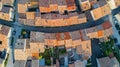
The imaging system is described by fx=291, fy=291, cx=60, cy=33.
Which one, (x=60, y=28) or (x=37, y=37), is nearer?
(x=37, y=37)

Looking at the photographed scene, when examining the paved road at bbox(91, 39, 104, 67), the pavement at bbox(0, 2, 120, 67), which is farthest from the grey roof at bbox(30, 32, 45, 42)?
the paved road at bbox(91, 39, 104, 67)

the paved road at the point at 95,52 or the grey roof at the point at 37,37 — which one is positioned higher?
the grey roof at the point at 37,37

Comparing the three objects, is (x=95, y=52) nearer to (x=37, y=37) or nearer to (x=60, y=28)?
(x=60, y=28)

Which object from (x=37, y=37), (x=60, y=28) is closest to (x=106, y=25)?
(x=60, y=28)

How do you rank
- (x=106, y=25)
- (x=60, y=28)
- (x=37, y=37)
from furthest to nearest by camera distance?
1. (x=60, y=28)
2. (x=106, y=25)
3. (x=37, y=37)

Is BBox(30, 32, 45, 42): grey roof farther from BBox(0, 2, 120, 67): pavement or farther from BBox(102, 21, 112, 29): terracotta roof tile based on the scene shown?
BBox(102, 21, 112, 29): terracotta roof tile

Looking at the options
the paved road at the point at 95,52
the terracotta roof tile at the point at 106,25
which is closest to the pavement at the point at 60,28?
the paved road at the point at 95,52

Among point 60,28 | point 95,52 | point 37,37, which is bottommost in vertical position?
point 95,52

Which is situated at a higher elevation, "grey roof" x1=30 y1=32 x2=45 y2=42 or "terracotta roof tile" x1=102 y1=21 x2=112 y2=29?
"terracotta roof tile" x1=102 y1=21 x2=112 y2=29

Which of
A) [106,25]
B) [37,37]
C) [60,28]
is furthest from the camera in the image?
[60,28]

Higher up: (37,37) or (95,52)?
(37,37)

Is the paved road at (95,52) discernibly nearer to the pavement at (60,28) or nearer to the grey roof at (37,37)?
the pavement at (60,28)
